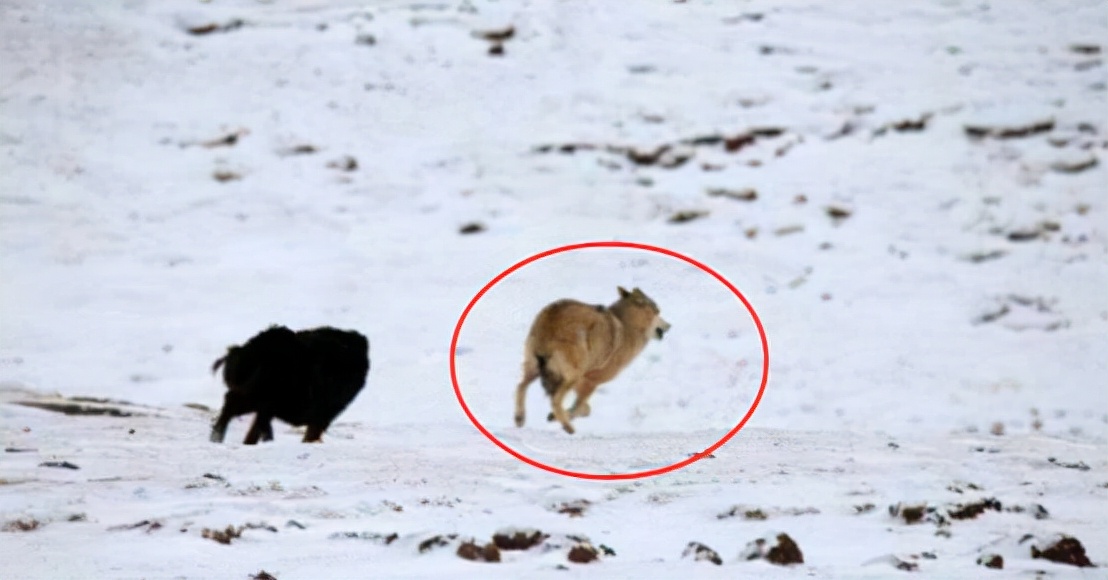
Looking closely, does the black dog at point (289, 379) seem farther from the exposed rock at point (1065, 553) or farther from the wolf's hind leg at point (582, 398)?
the exposed rock at point (1065, 553)

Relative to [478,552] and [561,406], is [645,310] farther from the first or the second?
[478,552]

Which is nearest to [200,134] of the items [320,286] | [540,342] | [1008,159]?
[320,286]

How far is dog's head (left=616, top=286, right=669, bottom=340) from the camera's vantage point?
8.87 ft

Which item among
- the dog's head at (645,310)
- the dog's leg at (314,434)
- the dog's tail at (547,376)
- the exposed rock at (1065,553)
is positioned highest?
the dog's head at (645,310)

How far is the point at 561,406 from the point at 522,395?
9 cm

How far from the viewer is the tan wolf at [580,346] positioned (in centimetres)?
256

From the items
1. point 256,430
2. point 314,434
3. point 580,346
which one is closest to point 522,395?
point 580,346

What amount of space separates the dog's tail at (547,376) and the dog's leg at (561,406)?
0.01m

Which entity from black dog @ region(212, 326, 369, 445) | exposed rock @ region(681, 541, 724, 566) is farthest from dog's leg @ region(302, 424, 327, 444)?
exposed rock @ region(681, 541, 724, 566)

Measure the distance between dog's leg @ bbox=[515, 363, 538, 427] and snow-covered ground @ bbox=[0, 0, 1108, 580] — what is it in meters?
0.02

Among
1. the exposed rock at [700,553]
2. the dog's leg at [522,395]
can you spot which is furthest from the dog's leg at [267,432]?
the exposed rock at [700,553]

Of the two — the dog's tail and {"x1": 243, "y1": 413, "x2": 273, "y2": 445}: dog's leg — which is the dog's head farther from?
{"x1": 243, "y1": 413, "x2": 273, "y2": 445}: dog's leg

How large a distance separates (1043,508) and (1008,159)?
100 cm

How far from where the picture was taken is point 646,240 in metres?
3.02
